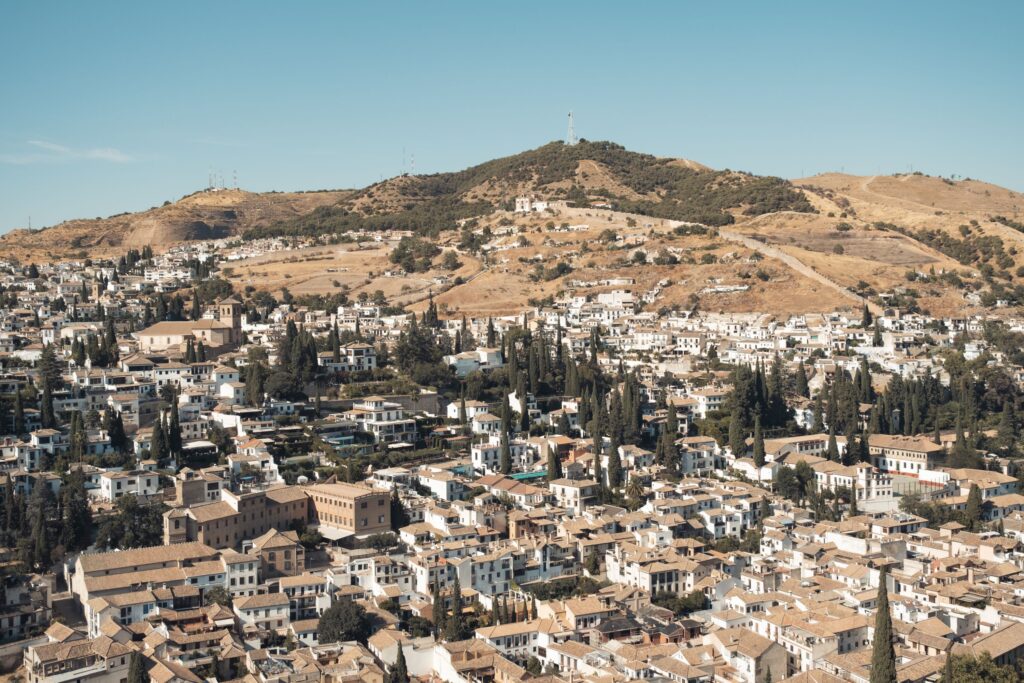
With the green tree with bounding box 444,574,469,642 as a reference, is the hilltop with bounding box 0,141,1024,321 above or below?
above

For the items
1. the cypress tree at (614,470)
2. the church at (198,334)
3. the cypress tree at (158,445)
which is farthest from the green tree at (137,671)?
the church at (198,334)

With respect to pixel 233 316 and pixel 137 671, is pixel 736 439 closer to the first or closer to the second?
pixel 137 671

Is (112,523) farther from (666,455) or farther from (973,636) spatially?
(973,636)

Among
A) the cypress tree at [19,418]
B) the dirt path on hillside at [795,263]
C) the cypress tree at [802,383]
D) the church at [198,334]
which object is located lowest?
the cypress tree at [802,383]

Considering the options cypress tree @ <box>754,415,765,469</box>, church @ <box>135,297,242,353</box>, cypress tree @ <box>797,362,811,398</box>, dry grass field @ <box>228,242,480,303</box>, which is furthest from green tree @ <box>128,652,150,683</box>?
dry grass field @ <box>228,242,480,303</box>

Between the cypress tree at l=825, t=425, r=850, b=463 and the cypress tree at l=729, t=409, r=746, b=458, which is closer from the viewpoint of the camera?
the cypress tree at l=825, t=425, r=850, b=463

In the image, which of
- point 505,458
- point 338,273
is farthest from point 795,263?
point 505,458

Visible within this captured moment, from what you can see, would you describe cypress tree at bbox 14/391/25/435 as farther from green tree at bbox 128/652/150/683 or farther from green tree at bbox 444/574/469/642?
green tree at bbox 444/574/469/642

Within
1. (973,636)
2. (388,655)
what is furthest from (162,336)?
(973,636)

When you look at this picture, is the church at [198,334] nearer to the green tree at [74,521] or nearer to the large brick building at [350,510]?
the green tree at [74,521]
